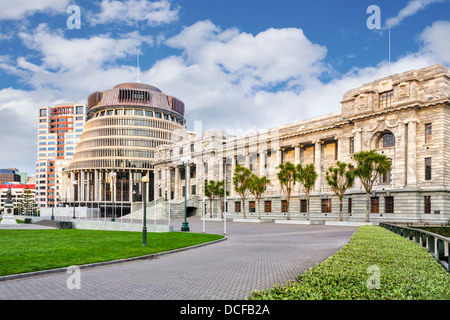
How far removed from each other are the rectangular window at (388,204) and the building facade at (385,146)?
136 mm

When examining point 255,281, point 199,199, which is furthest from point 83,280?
point 199,199

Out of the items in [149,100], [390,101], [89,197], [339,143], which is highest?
[149,100]

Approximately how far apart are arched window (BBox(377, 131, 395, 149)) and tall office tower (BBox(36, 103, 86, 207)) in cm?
16639

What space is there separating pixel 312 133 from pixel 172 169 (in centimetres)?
4910

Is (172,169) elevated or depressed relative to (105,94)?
depressed

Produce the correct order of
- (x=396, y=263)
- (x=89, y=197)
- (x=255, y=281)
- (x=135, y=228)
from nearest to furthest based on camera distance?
(x=396, y=263) < (x=255, y=281) < (x=135, y=228) < (x=89, y=197)

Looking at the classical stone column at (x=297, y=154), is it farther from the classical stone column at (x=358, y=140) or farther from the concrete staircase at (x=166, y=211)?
the concrete staircase at (x=166, y=211)

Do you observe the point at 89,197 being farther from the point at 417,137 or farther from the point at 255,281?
the point at 255,281

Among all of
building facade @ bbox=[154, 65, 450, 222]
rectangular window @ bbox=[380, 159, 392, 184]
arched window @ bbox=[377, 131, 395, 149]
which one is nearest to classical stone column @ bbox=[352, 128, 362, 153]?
building facade @ bbox=[154, 65, 450, 222]

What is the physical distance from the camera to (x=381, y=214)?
165ft

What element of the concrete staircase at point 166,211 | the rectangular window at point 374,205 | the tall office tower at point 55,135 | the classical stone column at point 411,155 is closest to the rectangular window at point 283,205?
the rectangular window at point 374,205

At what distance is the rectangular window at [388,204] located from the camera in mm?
49531

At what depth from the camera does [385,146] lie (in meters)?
52.6

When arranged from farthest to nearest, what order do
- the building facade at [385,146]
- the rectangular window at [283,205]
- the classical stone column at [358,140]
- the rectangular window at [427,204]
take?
the rectangular window at [283,205] → the classical stone column at [358,140] → the building facade at [385,146] → the rectangular window at [427,204]
